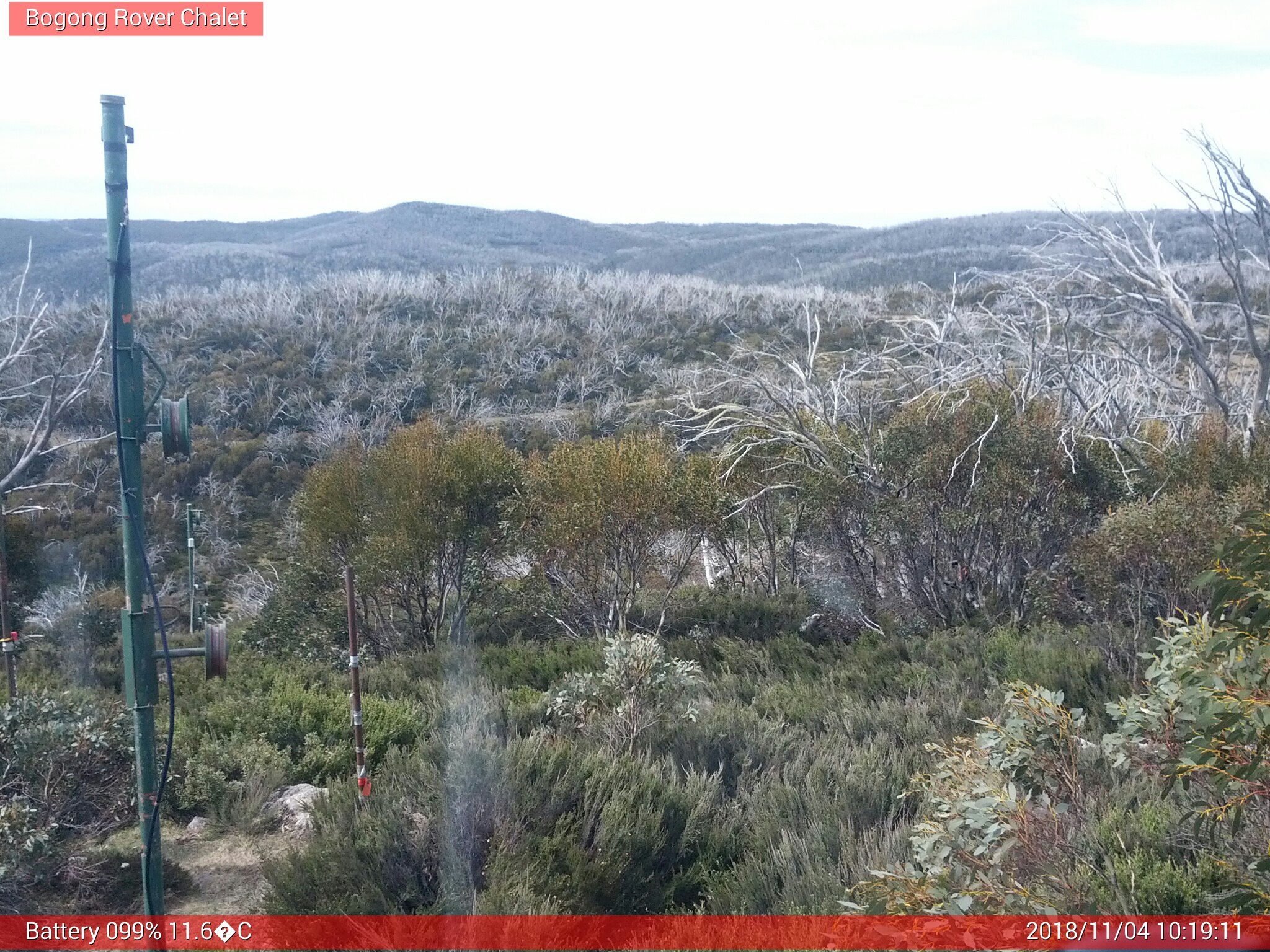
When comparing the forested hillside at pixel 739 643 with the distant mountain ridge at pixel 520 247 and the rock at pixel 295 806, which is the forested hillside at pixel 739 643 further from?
the distant mountain ridge at pixel 520 247

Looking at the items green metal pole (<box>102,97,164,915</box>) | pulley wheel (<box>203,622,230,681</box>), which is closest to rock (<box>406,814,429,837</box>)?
green metal pole (<box>102,97,164,915</box>)

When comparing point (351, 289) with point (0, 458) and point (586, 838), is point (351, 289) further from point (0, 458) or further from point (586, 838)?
point (586, 838)

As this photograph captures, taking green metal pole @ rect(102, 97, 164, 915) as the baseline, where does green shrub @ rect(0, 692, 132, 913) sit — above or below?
below

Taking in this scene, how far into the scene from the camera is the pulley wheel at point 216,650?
11.7ft

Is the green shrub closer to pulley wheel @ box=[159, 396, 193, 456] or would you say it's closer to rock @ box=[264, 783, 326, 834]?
rock @ box=[264, 783, 326, 834]

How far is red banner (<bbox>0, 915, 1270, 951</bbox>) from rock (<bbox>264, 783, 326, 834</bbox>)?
1.07 m

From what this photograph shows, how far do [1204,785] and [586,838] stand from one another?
2.41 metres

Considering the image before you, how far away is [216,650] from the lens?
3582mm

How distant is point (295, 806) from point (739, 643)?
17.3 feet

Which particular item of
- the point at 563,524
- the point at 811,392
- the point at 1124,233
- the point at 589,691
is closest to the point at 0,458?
the point at 563,524

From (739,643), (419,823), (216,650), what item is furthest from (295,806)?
(739,643)

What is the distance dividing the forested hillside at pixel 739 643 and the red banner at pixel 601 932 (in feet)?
0.33

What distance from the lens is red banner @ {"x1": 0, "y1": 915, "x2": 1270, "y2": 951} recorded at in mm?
2695

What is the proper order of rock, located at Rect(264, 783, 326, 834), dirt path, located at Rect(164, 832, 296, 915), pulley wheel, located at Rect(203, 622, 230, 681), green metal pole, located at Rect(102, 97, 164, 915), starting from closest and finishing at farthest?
green metal pole, located at Rect(102, 97, 164, 915), pulley wheel, located at Rect(203, 622, 230, 681), dirt path, located at Rect(164, 832, 296, 915), rock, located at Rect(264, 783, 326, 834)
